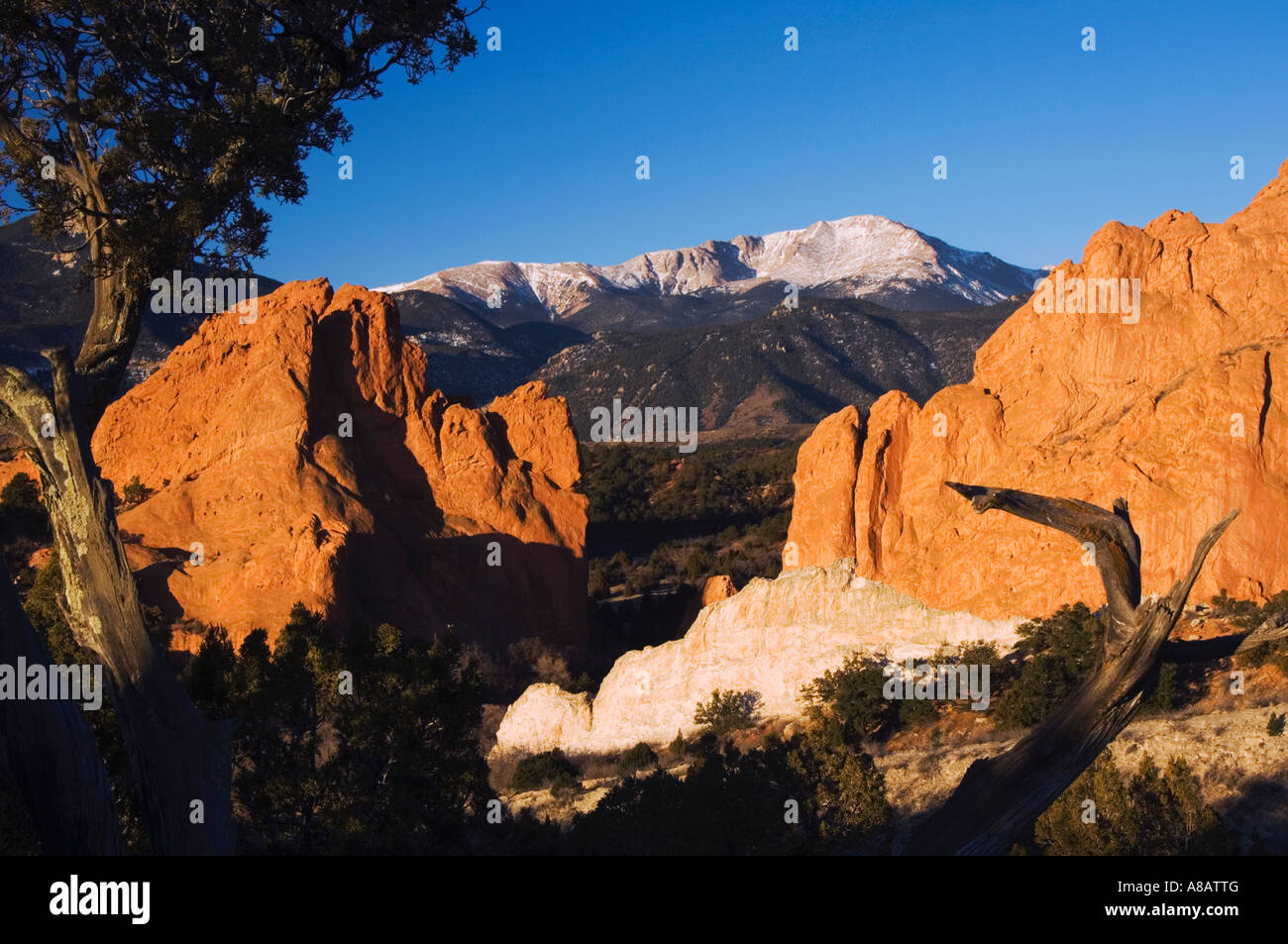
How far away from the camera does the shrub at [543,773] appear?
23250mm

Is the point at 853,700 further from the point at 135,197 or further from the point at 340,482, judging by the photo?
the point at 135,197

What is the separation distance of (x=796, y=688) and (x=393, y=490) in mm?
14129

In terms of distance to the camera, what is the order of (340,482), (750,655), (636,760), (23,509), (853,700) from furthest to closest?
(23,509), (340,482), (750,655), (636,760), (853,700)

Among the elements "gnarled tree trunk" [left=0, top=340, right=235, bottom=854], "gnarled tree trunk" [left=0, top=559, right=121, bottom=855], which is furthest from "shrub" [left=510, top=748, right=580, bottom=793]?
"gnarled tree trunk" [left=0, top=559, right=121, bottom=855]

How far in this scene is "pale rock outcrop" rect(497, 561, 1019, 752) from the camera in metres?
26.5

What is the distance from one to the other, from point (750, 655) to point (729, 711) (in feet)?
5.88

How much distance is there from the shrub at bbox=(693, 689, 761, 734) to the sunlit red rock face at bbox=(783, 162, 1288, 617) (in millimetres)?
4961

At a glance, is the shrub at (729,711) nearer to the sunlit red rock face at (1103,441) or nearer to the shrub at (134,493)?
the sunlit red rock face at (1103,441)

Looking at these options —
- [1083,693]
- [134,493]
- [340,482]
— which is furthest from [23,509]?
[1083,693]

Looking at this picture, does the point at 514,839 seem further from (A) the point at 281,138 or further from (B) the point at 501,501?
(B) the point at 501,501

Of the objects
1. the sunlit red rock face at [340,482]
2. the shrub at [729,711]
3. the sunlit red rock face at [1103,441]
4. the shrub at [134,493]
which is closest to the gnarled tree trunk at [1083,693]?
the sunlit red rock face at [1103,441]

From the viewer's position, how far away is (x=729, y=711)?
2609 cm

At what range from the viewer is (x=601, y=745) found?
89.2ft
